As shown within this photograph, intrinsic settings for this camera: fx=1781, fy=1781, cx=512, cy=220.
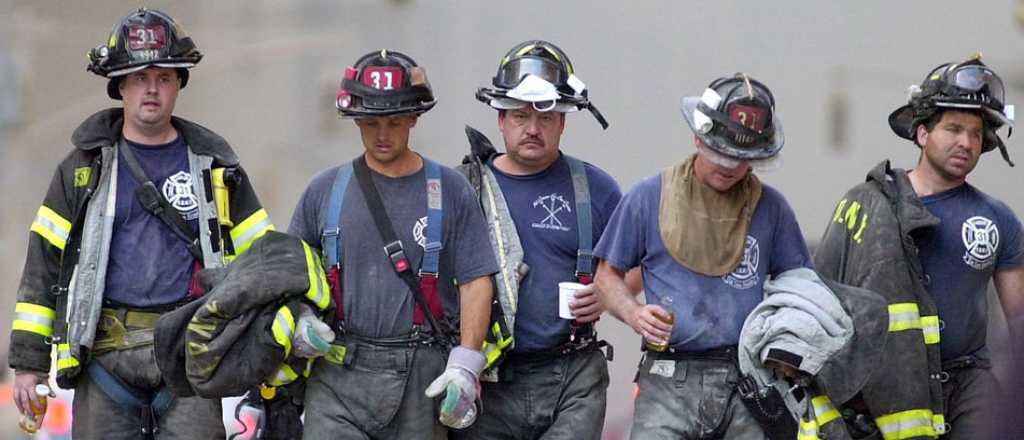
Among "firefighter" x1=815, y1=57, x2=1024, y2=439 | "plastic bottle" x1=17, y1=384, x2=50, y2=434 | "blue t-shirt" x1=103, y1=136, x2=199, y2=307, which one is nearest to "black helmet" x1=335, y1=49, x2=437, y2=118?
"blue t-shirt" x1=103, y1=136, x2=199, y2=307

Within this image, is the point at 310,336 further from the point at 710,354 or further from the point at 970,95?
the point at 970,95

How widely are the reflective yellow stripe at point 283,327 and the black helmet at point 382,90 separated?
2.41 ft

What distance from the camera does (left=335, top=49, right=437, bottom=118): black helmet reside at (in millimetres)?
6176

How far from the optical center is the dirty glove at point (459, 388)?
19.7 feet

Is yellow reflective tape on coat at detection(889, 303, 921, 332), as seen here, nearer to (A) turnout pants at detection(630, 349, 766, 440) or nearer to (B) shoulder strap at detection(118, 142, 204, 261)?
(A) turnout pants at detection(630, 349, 766, 440)

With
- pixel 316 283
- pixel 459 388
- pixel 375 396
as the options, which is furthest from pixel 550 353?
pixel 316 283

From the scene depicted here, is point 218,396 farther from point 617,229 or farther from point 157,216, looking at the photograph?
point 617,229

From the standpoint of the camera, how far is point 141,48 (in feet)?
21.9

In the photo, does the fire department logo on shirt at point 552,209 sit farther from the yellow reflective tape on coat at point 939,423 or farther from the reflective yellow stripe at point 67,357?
the reflective yellow stripe at point 67,357

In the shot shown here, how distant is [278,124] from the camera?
1066cm

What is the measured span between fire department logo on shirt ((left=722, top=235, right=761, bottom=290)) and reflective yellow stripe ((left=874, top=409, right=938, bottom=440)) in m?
1.02

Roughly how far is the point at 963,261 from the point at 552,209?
1.64 metres

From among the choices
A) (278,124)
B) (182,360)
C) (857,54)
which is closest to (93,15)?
(278,124)

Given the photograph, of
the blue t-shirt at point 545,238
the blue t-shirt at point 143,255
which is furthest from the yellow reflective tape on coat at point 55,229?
the blue t-shirt at point 545,238
